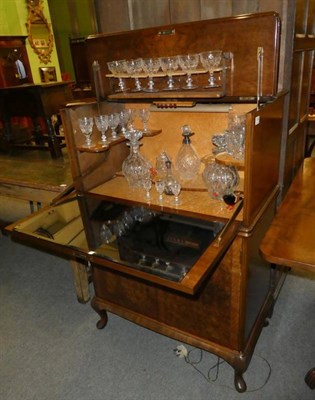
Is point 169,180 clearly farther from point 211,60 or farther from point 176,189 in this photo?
point 211,60

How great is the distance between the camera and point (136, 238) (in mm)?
1385

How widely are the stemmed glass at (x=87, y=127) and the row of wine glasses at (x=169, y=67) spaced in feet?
0.89

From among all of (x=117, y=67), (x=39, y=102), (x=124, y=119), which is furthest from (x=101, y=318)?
(x=39, y=102)

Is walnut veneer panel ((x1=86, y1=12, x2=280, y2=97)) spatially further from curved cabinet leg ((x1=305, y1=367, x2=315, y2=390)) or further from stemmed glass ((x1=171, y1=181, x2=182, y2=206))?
curved cabinet leg ((x1=305, y1=367, x2=315, y2=390))

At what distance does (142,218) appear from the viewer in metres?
1.54

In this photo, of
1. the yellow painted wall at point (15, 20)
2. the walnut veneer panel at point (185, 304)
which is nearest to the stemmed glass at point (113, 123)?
the walnut veneer panel at point (185, 304)

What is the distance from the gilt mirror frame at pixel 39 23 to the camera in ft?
17.5

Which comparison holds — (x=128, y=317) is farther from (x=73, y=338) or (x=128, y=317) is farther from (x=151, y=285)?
(x=73, y=338)

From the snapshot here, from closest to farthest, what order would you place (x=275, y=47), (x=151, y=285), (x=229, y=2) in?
(x=275, y=47), (x=229, y=2), (x=151, y=285)

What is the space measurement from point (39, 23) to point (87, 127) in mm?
5017

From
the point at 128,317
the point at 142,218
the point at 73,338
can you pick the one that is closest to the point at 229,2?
the point at 142,218

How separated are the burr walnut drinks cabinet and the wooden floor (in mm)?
439

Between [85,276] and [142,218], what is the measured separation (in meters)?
0.99

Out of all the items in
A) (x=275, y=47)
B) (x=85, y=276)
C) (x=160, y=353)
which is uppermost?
(x=275, y=47)
